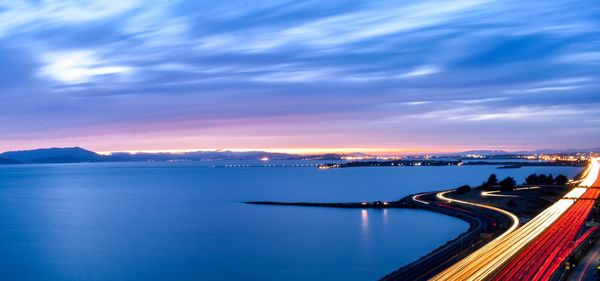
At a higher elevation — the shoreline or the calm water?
the shoreline

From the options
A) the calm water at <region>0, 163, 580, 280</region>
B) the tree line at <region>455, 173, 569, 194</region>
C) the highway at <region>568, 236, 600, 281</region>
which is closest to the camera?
the highway at <region>568, 236, 600, 281</region>

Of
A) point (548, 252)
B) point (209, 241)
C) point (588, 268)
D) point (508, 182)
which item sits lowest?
point (209, 241)

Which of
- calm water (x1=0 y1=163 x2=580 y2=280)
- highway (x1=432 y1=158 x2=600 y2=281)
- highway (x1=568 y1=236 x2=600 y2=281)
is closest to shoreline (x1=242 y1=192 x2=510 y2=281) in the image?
highway (x1=432 y1=158 x2=600 y2=281)

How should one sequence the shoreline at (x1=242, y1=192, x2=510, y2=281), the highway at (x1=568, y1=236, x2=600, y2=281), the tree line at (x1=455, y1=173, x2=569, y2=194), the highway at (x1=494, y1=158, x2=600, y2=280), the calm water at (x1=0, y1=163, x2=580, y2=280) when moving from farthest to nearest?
the tree line at (x1=455, y1=173, x2=569, y2=194) < the calm water at (x1=0, y1=163, x2=580, y2=280) < the shoreline at (x1=242, y1=192, x2=510, y2=281) < the highway at (x1=494, y1=158, x2=600, y2=280) < the highway at (x1=568, y1=236, x2=600, y2=281)

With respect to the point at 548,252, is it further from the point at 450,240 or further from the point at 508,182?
the point at 508,182

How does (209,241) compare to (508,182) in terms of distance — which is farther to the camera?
(508,182)

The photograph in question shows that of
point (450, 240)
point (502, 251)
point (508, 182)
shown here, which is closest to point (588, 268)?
point (502, 251)

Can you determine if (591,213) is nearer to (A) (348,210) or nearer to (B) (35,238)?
(A) (348,210)

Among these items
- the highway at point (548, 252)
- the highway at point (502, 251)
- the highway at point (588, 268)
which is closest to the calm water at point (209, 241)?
the highway at point (502, 251)

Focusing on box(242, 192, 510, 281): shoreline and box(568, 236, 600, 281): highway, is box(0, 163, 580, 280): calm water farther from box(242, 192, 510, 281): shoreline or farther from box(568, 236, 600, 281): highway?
box(568, 236, 600, 281): highway

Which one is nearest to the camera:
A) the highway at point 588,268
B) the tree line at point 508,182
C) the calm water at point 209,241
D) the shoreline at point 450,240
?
the highway at point 588,268

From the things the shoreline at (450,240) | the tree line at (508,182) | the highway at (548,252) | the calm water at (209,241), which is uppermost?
the tree line at (508,182)

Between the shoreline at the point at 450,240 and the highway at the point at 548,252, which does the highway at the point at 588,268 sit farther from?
the shoreline at the point at 450,240

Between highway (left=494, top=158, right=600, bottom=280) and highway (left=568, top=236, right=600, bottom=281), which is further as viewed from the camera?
highway (left=494, top=158, right=600, bottom=280)
